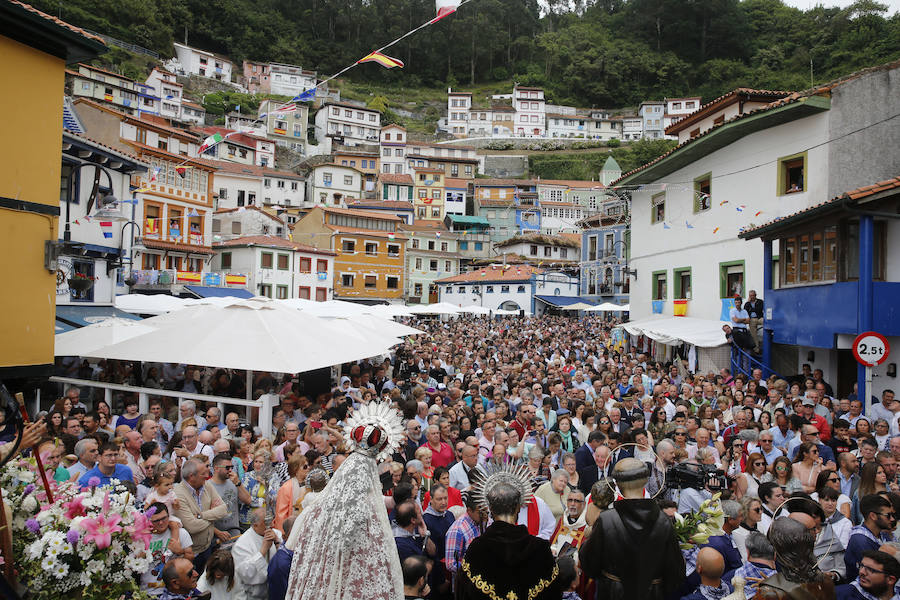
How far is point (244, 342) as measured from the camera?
8508 millimetres

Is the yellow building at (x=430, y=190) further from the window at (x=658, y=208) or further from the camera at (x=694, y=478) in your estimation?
the camera at (x=694, y=478)

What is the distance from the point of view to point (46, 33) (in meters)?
8.29

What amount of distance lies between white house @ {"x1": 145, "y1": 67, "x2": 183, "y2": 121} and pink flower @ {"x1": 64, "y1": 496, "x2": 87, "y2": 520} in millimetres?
66219

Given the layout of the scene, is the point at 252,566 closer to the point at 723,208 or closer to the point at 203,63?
the point at 723,208

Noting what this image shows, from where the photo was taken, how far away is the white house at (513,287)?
4806 centimetres

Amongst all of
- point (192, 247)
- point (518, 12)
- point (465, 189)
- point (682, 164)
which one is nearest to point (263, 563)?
point (682, 164)

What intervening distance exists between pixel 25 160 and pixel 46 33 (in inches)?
73.8

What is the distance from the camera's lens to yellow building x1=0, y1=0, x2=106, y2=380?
796cm

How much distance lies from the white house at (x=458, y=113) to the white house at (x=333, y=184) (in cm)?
2746

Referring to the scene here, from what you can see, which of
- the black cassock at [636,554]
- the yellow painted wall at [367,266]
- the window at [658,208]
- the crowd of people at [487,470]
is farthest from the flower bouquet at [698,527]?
the yellow painted wall at [367,266]

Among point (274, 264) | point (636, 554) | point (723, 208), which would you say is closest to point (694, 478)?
point (636, 554)

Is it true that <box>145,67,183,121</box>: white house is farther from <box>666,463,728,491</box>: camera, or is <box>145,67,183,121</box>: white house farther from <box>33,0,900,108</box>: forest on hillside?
<box>666,463,728,491</box>: camera

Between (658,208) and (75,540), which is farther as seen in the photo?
(658,208)

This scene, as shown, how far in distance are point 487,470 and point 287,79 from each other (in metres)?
88.8
